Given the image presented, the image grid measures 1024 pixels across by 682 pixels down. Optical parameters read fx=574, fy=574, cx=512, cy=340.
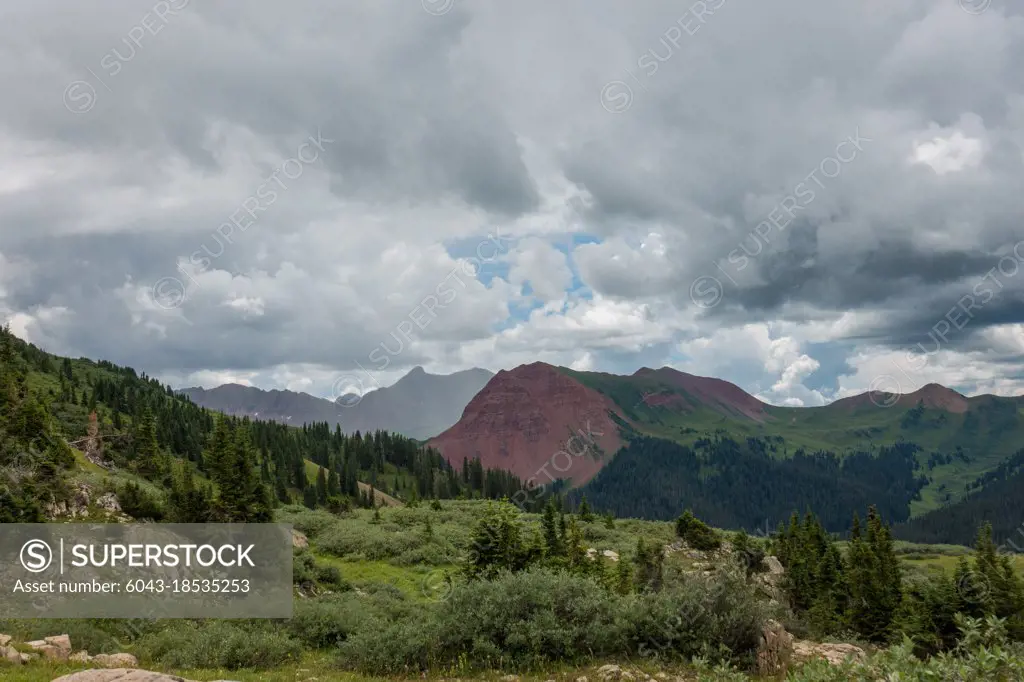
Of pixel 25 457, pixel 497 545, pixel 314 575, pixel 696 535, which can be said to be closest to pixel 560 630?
pixel 497 545

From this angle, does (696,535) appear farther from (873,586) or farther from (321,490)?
(321,490)

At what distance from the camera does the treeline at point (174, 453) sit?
38.2m

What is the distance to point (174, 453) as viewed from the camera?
389 ft

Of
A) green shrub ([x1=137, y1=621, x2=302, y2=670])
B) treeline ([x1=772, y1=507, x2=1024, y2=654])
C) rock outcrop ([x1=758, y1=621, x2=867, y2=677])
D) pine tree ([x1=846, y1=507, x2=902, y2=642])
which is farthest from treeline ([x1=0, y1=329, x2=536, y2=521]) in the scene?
pine tree ([x1=846, y1=507, x2=902, y2=642])

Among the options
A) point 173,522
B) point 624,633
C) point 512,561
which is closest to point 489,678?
point 624,633

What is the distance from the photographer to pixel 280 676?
15797 millimetres

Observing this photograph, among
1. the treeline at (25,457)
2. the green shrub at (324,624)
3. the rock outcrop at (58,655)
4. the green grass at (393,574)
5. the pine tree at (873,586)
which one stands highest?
the treeline at (25,457)

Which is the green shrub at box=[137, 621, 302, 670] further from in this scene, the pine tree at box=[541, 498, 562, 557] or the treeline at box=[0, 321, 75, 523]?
the pine tree at box=[541, 498, 562, 557]

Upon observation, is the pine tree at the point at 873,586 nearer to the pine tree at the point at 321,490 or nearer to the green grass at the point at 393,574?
the green grass at the point at 393,574

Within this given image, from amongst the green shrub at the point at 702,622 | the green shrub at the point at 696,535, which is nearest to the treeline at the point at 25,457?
the green shrub at the point at 702,622

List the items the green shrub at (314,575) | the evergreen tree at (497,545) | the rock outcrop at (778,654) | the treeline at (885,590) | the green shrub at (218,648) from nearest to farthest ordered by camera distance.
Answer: the rock outcrop at (778,654) < the green shrub at (218,648) < the evergreen tree at (497,545) < the green shrub at (314,575) < the treeline at (885,590)

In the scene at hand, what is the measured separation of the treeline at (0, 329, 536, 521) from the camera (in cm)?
3822

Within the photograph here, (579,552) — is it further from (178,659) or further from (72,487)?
(72,487)

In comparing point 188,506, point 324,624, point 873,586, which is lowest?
point 873,586
